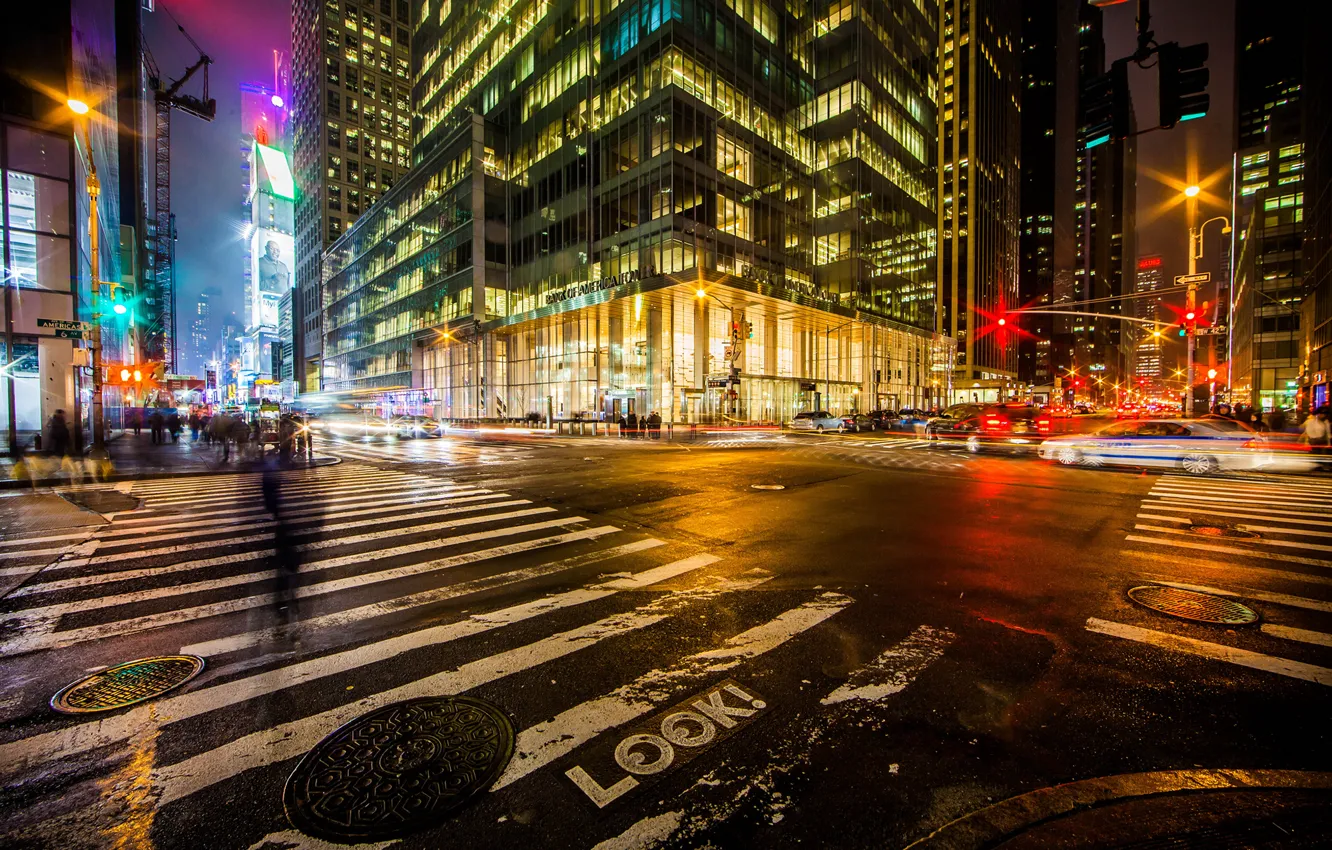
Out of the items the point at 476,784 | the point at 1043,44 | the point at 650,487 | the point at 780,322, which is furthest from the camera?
the point at 1043,44

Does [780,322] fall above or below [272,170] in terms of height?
below

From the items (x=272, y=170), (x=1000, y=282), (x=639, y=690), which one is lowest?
(x=639, y=690)

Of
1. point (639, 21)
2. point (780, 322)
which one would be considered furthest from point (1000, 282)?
point (639, 21)

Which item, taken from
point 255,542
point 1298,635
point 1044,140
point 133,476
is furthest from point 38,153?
point 1044,140

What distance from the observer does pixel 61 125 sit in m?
19.0

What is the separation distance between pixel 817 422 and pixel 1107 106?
102ft

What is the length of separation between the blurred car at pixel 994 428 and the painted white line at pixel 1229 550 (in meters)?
17.5

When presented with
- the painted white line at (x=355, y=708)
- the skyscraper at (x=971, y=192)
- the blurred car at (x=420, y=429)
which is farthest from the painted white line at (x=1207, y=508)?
the skyscraper at (x=971, y=192)

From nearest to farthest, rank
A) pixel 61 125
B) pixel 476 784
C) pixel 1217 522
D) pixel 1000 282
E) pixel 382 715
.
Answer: pixel 476 784
pixel 382 715
pixel 1217 522
pixel 61 125
pixel 1000 282

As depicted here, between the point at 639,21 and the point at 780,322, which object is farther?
the point at 780,322

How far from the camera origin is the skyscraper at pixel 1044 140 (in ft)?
441

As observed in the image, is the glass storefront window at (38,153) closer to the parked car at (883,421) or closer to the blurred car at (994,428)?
the blurred car at (994,428)

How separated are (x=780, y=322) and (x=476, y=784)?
47729 mm

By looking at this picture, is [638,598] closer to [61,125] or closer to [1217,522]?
[1217,522]
